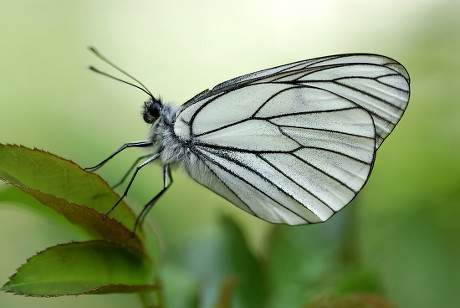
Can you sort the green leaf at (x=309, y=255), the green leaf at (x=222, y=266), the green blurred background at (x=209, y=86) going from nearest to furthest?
the green leaf at (x=222, y=266)
the green leaf at (x=309, y=255)
the green blurred background at (x=209, y=86)

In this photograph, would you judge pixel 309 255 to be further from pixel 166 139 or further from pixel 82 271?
pixel 82 271

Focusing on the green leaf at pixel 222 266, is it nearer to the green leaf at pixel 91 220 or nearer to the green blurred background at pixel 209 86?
the green blurred background at pixel 209 86

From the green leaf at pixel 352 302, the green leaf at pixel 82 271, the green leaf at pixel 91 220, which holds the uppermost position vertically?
the green leaf at pixel 91 220

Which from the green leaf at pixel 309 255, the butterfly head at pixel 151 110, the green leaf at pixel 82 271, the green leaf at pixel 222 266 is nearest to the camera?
the green leaf at pixel 82 271

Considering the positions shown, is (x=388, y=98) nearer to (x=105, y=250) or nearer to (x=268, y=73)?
(x=268, y=73)

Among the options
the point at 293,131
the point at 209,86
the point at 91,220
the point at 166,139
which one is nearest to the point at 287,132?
the point at 293,131

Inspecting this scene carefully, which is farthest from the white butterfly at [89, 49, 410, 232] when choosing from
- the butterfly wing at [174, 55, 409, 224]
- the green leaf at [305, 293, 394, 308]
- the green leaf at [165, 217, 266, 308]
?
the green leaf at [305, 293, 394, 308]

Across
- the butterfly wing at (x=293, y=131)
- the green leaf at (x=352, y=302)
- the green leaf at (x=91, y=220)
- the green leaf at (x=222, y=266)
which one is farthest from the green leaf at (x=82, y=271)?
the butterfly wing at (x=293, y=131)
